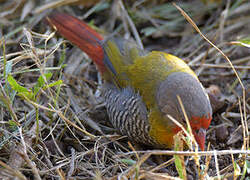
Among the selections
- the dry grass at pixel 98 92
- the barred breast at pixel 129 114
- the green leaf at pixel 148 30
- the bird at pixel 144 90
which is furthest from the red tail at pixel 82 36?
the green leaf at pixel 148 30

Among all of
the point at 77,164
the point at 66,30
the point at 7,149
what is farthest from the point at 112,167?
the point at 66,30

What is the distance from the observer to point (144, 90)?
10.4ft

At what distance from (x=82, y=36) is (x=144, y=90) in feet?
3.67

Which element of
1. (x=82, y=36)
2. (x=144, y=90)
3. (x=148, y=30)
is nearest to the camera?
(x=144, y=90)

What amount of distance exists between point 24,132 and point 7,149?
0.20 meters

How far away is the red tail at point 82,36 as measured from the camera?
12.6 ft

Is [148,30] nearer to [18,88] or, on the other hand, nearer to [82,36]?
[82,36]

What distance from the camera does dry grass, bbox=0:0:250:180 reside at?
257 centimetres

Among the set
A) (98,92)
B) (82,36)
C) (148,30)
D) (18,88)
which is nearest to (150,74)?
(98,92)

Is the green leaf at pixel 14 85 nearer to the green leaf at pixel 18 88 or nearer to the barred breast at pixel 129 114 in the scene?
the green leaf at pixel 18 88

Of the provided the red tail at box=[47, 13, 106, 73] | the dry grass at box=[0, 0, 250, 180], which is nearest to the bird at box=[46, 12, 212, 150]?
the red tail at box=[47, 13, 106, 73]

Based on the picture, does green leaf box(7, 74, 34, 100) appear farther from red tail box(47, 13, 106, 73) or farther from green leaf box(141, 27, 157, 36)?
green leaf box(141, 27, 157, 36)

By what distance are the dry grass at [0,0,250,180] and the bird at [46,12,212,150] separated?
0.18 metres

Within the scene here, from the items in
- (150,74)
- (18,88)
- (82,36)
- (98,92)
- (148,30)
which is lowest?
(98,92)
